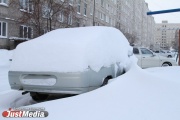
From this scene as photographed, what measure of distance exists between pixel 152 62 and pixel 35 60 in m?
10.1

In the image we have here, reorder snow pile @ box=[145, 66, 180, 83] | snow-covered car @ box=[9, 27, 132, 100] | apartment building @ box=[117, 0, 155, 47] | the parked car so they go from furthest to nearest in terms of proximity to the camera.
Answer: apartment building @ box=[117, 0, 155, 47], the parked car, snow pile @ box=[145, 66, 180, 83], snow-covered car @ box=[9, 27, 132, 100]

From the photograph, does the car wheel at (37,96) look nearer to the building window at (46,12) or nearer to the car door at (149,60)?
the car door at (149,60)

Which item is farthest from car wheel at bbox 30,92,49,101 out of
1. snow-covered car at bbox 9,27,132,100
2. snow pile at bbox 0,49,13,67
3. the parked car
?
snow pile at bbox 0,49,13,67

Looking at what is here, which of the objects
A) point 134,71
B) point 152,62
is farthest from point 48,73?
point 152,62

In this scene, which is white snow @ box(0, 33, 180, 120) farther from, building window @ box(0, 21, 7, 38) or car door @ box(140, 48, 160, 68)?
building window @ box(0, 21, 7, 38)

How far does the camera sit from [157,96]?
12.8 feet

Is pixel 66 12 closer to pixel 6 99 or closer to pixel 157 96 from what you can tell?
pixel 6 99

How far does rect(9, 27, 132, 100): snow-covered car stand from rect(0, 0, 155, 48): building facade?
12.4 metres

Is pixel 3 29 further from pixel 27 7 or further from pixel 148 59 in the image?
pixel 148 59

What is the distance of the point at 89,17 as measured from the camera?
4059 cm

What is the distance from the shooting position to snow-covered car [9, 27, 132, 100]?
14.2 ft

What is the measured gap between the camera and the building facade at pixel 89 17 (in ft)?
66.9

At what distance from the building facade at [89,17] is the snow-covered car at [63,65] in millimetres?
12380

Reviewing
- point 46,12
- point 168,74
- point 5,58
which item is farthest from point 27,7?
point 168,74
